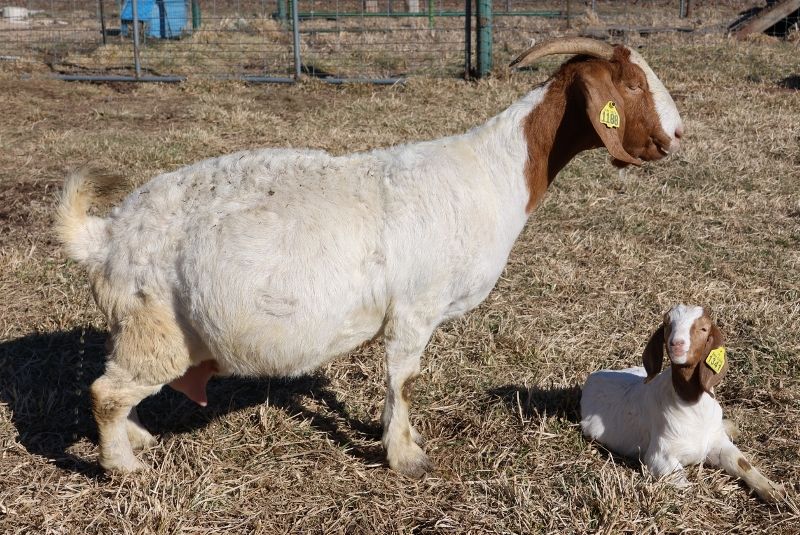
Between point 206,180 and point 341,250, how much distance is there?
0.62m

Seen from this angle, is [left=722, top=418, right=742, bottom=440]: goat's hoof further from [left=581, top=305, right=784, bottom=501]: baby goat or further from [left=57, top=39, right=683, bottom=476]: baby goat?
[left=57, top=39, right=683, bottom=476]: baby goat

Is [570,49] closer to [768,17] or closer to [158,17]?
[768,17]

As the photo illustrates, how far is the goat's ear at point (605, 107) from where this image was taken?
342 centimetres

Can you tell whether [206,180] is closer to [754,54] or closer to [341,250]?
[341,250]

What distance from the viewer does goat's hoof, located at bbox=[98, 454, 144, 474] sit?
3.53m

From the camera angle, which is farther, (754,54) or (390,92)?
(754,54)

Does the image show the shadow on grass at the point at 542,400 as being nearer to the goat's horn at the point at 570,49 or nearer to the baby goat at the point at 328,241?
the baby goat at the point at 328,241

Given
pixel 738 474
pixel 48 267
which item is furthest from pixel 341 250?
pixel 48 267

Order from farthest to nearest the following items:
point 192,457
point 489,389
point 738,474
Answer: point 489,389
point 192,457
point 738,474

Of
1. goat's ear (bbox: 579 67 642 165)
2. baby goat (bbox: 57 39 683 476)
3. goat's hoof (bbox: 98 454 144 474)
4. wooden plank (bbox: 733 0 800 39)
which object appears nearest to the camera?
baby goat (bbox: 57 39 683 476)

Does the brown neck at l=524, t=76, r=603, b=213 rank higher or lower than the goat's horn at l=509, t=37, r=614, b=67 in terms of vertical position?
lower

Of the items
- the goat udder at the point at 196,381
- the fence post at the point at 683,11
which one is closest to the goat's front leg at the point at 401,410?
the goat udder at the point at 196,381

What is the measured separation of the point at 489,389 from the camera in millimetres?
4289

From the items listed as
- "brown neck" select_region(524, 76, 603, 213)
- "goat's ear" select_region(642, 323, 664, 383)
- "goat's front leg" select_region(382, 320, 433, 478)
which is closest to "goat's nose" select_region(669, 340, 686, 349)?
"goat's ear" select_region(642, 323, 664, 383)
